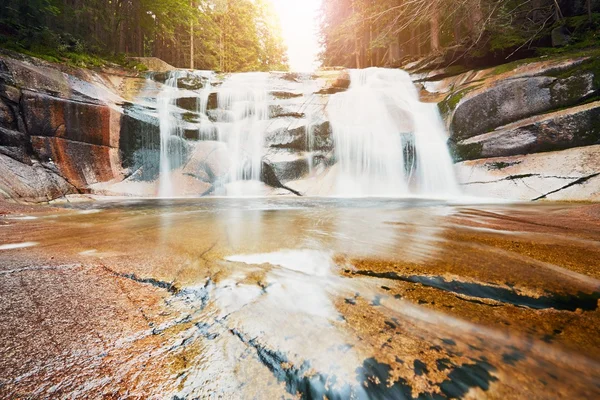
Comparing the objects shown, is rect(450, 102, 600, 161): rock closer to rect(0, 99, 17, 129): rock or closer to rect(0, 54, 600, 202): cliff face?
rect(0, 54, 600, 202): cliff face

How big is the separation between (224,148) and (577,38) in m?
12.6

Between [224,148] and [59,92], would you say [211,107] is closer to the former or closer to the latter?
[224,148]

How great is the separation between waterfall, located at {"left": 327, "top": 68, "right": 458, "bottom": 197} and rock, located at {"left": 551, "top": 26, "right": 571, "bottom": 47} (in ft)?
A: 14.3

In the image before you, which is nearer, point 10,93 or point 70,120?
point 10,93

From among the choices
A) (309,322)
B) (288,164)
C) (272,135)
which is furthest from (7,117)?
(309,322)

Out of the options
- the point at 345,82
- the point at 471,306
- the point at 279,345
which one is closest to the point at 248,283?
the point at 279,345

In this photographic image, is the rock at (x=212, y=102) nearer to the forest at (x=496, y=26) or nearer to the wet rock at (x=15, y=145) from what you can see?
Result: the forest at (x=496, y=26)

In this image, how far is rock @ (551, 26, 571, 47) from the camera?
344 inches

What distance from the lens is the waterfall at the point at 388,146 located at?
28.0ft

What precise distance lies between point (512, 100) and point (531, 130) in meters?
1.25

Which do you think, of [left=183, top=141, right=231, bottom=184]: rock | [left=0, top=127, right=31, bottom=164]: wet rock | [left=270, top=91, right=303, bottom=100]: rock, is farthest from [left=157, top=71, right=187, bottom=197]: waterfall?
[left=270, top=91, right=303, bottom=100]: rock

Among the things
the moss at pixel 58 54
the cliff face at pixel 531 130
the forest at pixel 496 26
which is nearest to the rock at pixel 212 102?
the moss at pixel 58 54

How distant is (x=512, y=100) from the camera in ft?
24.3

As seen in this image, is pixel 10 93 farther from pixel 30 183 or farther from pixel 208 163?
pixel 208 163
